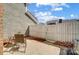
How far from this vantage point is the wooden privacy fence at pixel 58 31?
2.88 metres

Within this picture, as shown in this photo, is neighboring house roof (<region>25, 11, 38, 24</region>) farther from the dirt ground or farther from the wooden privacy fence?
the dirt ground

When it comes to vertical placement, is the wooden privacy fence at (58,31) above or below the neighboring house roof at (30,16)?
below

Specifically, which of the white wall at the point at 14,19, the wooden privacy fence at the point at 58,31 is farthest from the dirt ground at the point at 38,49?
the white wall at the point at 14,19

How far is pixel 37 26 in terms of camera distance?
9.59ft

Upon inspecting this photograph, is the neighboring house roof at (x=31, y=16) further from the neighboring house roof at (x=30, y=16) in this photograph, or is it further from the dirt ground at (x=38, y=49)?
the dirt ground at (x=38, y=49)

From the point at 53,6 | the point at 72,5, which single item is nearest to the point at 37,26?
the point at 53,6

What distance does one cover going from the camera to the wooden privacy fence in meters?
2.88

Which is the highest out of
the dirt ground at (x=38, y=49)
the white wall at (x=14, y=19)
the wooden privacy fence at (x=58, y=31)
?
the white wall at (x=14, y=19)

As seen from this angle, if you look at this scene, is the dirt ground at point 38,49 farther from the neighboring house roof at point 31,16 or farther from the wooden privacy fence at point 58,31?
the neighboring house roof at point 31,16

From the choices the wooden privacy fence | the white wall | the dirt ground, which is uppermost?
the white wall

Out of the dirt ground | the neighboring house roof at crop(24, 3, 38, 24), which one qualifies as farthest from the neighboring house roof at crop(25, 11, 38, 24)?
the dirt ground

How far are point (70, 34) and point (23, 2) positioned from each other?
0.80 meters

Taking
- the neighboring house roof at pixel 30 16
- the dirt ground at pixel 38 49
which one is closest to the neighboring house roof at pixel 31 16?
the neighboring house roof at pixel 30 16

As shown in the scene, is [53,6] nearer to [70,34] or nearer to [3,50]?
[70,34]
